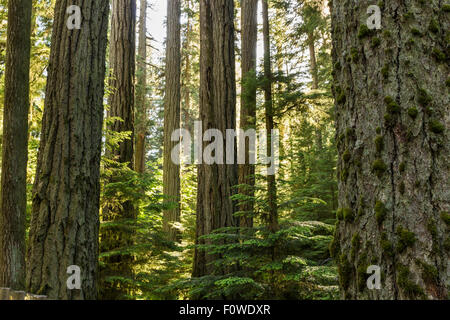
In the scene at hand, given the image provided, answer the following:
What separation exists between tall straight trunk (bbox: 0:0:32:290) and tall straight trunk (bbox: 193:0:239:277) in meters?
3.01

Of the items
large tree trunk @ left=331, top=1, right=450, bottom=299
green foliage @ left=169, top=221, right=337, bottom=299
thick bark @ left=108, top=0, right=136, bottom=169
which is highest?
thick bark @ left=108, top=0, right=136, bottom=169

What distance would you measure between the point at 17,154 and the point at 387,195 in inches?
218

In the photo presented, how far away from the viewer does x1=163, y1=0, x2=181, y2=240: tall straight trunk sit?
1069cm

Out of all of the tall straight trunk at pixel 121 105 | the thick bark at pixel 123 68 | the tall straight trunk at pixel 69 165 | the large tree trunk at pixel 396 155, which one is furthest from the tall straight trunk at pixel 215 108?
the large tree trunk at pixel 396 155

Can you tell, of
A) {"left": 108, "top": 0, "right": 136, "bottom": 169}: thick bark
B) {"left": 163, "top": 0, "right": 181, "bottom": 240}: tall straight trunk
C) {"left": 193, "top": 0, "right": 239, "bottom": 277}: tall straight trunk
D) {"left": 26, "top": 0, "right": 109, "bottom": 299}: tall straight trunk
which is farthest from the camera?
{"left": 163, "top": 0, "right": 181, "bottom": 240}: tall straight trunk

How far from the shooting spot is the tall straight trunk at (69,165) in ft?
11.1

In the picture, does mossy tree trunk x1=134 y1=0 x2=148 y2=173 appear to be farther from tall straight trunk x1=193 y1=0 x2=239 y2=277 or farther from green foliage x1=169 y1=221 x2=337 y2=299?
green foliage x1=169 y1=221 x2=337 y2=299

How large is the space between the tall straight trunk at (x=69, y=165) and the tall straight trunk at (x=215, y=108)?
251cm

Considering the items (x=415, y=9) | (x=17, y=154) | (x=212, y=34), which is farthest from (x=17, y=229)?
(x=415, y=9)

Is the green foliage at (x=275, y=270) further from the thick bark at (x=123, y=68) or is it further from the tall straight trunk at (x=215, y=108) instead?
the thick bark at (x=123, y=68)

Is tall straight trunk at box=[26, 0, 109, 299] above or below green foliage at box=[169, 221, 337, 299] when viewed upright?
above

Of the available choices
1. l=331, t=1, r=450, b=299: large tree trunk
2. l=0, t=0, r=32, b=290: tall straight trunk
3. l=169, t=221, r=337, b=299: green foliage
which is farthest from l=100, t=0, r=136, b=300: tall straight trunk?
l=331, t=1, r=450, b=299: large tree trunk

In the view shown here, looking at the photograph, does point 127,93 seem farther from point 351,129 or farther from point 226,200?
point 351,129

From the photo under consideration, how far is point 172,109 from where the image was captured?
1148 centimetres
